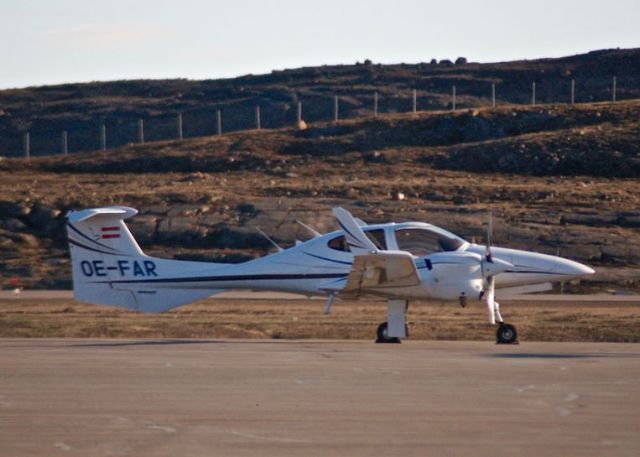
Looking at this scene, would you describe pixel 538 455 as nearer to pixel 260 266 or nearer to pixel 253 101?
pixel 260 266

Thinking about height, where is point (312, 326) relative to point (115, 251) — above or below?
below

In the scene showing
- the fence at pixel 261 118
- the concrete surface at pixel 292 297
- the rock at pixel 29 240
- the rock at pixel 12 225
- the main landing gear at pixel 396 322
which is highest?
the fence at pixel 261 118

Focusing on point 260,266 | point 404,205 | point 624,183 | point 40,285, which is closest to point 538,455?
point 260,266

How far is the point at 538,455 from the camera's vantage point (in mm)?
10391

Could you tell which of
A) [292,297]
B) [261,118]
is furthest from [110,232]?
[261,118]

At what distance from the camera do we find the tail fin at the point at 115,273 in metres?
22.9

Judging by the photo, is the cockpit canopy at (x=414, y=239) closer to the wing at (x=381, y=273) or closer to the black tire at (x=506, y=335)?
the wing at (x=381, y=273)

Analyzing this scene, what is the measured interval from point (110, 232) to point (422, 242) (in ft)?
19.9

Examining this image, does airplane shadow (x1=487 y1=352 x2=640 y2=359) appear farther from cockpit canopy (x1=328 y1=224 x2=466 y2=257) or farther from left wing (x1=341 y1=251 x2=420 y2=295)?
cockpit canopy (x1=328 y1=224 x2=466 y2=257)

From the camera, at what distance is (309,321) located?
2745 centimetres

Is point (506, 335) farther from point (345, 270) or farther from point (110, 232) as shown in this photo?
point (110, 232)

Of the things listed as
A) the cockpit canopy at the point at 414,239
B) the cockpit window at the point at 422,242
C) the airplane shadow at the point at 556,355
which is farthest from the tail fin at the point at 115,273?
the airplane shadow at the point at 556,355

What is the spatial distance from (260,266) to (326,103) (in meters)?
72.6

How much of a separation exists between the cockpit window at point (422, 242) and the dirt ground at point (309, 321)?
2.28m
